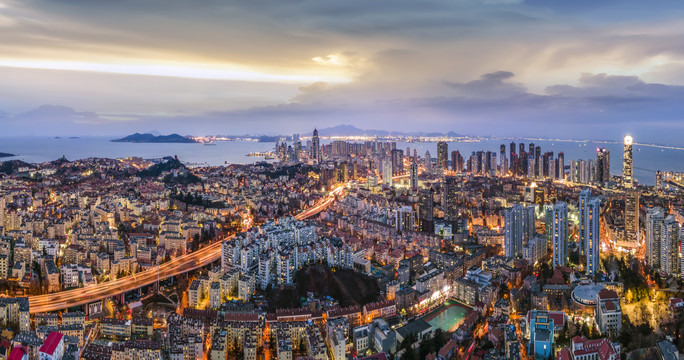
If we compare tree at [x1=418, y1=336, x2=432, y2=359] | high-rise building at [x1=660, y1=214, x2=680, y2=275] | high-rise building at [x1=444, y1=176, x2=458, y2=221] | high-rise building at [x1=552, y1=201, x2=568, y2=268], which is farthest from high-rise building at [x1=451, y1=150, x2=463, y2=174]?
tree at [x1=418, y1=336, x2=432, y2=359]

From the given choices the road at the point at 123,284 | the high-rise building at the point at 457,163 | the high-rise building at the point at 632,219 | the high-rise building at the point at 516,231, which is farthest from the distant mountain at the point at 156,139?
the high-rise building at the point at 632,219

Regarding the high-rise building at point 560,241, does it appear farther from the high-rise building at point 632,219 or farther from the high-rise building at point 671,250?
the high-rise building at point 632,219

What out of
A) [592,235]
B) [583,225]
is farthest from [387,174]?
[592,235]

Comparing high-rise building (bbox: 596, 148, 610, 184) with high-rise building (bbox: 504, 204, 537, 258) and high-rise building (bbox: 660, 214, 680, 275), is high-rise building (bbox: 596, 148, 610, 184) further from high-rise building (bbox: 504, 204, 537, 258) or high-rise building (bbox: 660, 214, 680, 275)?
high-rise building (bbox: 660, 214, 680, 275)

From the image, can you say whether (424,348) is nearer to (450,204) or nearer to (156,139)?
(450,204)

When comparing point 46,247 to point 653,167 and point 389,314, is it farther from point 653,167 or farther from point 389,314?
point 653,167

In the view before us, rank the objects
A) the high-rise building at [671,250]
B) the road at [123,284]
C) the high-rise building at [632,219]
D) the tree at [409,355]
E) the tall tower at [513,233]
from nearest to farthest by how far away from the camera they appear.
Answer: the tree at [409,355] < the road at [123,284] < the high-rise building at [671,250] < the tall tower at [513,233] < the high-rise building at [632,219]
